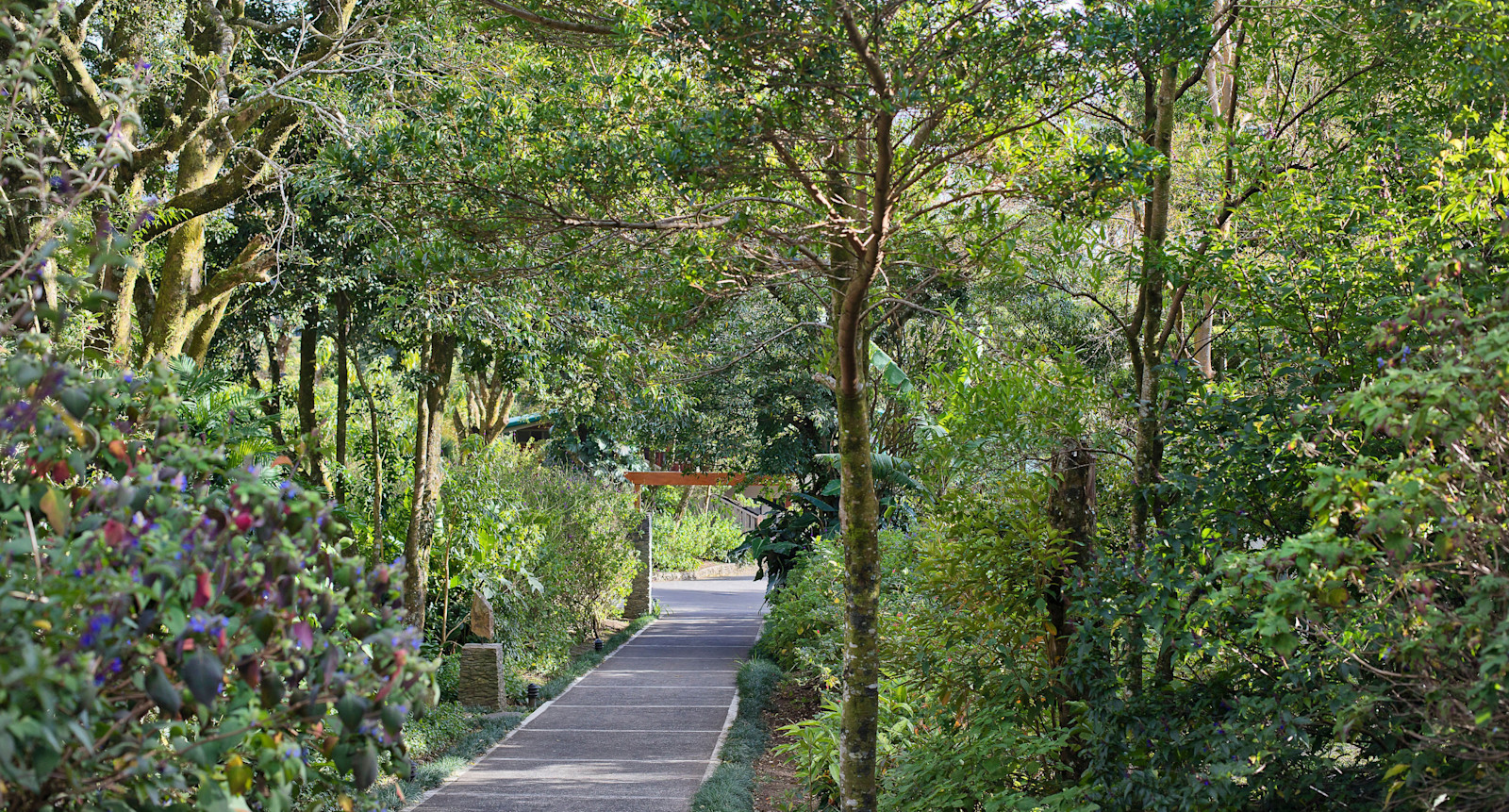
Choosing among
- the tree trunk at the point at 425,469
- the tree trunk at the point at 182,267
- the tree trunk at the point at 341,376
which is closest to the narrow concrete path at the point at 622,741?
the tree trunk at the point at 425,469

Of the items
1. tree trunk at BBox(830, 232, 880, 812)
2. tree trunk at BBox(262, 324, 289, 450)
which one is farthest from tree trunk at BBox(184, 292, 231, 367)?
tree trunk at BBox(830, 232, 880, 812)

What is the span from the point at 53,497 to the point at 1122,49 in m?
4.07

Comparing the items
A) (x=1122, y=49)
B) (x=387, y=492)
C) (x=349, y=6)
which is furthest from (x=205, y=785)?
(x=387, y=492)

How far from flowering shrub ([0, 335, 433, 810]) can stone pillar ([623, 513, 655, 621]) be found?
17.1 meters

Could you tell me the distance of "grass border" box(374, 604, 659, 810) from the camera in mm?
7457

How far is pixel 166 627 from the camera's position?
1.92 m

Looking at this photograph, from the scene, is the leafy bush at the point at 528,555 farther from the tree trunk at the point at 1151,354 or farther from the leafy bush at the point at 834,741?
the tree trunk at the point at 1151,354

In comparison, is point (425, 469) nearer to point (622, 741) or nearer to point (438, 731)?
point (438, 731)

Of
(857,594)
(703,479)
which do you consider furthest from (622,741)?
(703,479)

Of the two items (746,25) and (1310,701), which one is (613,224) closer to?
(746,25)

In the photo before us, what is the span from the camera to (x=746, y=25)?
4.05 meters

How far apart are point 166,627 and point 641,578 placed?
1803 centimetres

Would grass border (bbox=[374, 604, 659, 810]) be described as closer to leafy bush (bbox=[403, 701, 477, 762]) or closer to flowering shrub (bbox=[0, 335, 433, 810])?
leafy bush (bbox=[403, 701, 477, 762])

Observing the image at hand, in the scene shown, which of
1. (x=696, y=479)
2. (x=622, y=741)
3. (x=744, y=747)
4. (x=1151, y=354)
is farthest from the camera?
(x=696, y=479)
